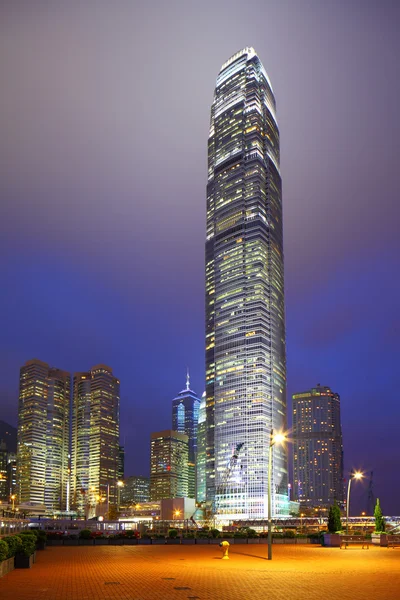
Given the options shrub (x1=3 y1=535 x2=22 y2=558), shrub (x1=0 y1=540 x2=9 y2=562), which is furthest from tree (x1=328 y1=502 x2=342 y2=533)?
shrub (x1=0 y1=540 x2=9 y2=562)

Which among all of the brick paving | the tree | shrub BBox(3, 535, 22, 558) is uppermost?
shrub BBox(3, 535, 22, 558)

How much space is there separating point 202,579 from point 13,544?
8804 mm

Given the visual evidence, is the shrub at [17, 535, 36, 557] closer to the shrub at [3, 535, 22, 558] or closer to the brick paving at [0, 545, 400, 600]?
the shrub at [3, 535, 22, 558]

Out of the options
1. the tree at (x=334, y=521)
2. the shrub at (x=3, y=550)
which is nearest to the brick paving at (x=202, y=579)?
the shrub at (x=3, y=550)

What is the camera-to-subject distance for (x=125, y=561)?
3488 cm

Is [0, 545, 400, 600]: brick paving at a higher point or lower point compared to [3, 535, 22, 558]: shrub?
lower

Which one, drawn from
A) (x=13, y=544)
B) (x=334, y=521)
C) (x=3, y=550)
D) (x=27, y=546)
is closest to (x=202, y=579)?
(x=3, y=550)

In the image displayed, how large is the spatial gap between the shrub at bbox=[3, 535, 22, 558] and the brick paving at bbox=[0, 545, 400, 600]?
2.87 feet

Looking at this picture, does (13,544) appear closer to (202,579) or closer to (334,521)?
(202,579)

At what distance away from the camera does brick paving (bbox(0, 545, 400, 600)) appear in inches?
819

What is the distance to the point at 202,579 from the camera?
83.8 feet

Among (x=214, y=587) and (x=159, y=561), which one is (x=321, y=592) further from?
(x=159, y=561)

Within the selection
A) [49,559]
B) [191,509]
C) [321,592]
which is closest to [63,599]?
[321,592]

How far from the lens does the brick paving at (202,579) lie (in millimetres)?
20797
